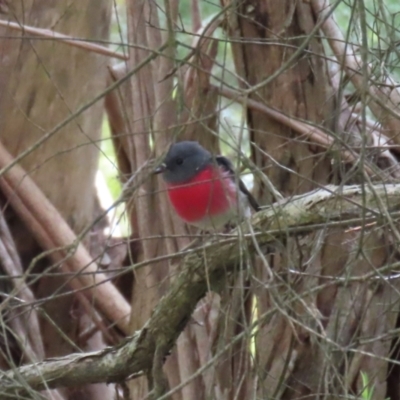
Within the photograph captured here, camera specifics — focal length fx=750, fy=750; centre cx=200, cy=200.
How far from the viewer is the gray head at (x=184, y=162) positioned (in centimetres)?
260

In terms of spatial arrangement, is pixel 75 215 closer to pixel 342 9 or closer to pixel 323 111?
pixel 323 111

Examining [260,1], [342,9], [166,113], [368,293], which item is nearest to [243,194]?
[166,113]

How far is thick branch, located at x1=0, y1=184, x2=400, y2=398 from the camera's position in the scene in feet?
5.17

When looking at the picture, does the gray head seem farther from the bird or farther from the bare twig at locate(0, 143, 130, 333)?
the bare twig at locate(0, 143, 130, 333)

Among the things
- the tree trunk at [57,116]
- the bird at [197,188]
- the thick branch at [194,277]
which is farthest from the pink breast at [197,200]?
the tree trunk at [57,116]

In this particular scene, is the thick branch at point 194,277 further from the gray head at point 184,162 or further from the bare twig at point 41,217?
the bare twig at point 41,217

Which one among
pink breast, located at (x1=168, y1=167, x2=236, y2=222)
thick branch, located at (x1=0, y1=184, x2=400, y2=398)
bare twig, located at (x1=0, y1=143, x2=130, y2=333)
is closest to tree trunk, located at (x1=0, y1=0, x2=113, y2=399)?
bare twig, located at (x1=0, y1=143, x2=130, y2=333)

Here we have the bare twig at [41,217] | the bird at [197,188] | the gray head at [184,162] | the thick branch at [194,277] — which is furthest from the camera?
the bare twig at [41,217]

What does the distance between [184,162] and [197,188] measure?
0.59ft

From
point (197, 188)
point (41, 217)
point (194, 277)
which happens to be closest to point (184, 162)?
point (197, 188)

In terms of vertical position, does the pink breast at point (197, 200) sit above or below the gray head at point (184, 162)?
below

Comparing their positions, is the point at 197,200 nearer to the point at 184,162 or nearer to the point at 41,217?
the point at 184,162

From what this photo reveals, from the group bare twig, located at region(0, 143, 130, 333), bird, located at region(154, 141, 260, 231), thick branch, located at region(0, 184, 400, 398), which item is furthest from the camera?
bare twig, located at region(0, 143, 130, 333)

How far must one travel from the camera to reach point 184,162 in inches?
104
